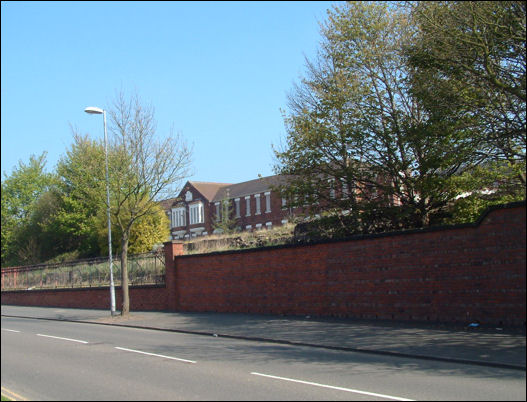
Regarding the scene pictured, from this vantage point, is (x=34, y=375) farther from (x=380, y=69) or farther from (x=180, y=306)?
(x=380, y=69)

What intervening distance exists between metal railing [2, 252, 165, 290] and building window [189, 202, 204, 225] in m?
30.8

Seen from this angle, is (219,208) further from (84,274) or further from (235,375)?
(235,375)

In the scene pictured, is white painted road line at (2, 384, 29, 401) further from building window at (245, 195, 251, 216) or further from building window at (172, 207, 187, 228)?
building window at (172, 207, 187, 228)

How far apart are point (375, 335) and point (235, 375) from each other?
17.3 feet

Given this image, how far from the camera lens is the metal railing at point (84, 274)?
2497 centimetres

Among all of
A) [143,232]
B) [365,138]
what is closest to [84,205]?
[143,232]

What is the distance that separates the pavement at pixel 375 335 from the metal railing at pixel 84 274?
4.78 metres

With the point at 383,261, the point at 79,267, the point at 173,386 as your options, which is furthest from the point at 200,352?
the point at 79,267

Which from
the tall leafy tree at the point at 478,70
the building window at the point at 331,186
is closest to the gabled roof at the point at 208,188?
the building window at the point at 331,186

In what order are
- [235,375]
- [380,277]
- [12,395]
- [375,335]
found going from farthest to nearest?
[380,277] < [375,335] < [235,375] < [12,395]

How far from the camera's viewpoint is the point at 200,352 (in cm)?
1216

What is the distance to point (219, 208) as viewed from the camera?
64875 millimetres

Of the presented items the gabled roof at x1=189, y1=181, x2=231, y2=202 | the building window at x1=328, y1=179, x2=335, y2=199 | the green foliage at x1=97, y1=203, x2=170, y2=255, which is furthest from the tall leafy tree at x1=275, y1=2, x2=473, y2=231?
the gabled roof at x1=189, y1=181, x2=231, y2=202

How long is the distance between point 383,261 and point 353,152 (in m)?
4.98
